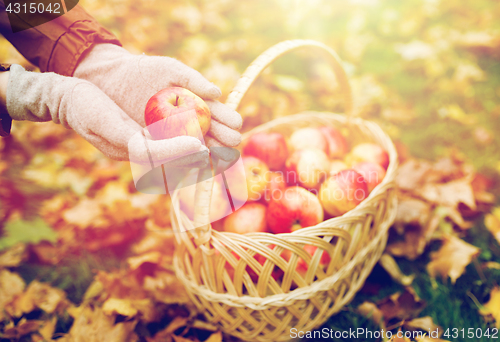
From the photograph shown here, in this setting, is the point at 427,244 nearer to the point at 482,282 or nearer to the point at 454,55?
the point at 482,282

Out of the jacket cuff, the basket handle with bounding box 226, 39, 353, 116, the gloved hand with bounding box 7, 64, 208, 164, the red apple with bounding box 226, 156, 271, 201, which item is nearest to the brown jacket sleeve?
the jacket cuff

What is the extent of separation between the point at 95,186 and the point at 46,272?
52cm

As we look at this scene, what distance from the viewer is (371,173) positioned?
43.0 inches

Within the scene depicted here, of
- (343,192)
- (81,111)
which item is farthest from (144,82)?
(343,192)

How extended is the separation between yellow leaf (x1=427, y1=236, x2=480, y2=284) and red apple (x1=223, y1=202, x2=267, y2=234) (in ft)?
2.15

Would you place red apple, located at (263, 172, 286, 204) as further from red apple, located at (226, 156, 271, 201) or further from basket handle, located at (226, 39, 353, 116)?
basket handle, located at (226, 39, 353, 116)

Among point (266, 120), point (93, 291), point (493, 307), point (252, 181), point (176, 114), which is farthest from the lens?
point (266, 120)

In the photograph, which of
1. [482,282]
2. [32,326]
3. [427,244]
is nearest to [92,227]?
[32,326]

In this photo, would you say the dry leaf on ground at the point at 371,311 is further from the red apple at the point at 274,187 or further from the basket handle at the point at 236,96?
the basket handle at the point at 236,96

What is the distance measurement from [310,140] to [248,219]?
1.42 feet

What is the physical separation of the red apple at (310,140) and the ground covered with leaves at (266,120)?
16.6 inches

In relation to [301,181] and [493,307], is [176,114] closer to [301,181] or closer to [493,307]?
[301,181]

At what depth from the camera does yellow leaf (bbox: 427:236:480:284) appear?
1054mm

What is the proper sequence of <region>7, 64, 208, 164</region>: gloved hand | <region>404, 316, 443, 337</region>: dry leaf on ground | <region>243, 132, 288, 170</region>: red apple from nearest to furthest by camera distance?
<region>7, 64, 208, 164</region>: gloved hand → <region>404, 316, 443, 337</region>: dry leaf on ground → <region>243, 132, 288, 170</region>: red apple
